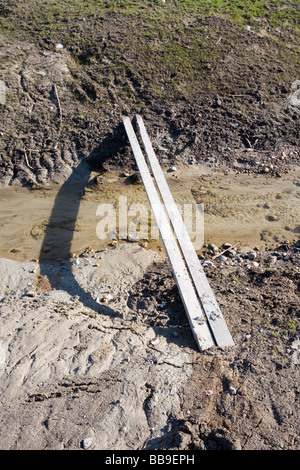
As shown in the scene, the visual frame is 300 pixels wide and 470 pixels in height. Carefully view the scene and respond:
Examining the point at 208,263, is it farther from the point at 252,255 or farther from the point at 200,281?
the point at 200,281

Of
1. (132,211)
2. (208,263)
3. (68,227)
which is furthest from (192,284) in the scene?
(68,227)

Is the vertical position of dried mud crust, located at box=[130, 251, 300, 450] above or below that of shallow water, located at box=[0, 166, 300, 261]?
above

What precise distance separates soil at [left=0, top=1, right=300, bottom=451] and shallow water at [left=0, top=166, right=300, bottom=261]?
3 cm

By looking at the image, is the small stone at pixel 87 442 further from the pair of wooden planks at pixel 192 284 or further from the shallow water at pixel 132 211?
the shallow water at pixel 132 211

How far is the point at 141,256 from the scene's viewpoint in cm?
509

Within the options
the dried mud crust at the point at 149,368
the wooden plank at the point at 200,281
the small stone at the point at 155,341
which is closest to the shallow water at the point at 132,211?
the wooden plank at the point at 200,281

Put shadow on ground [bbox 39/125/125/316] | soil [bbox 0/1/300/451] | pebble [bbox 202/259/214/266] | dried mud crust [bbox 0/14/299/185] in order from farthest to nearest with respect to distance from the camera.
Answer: dried mud crust [bbox 0/14/299/185] → pebble [bbox 202/259/214/266] → shadow on ground [bbox 39/125/125/316] → soil [bbox 0/1/300/451]

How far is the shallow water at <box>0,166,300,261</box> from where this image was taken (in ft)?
18.0

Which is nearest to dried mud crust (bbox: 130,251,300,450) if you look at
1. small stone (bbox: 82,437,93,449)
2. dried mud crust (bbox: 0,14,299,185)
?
small stone (bbox: 82,437,93,449)

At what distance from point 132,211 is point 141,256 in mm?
1101

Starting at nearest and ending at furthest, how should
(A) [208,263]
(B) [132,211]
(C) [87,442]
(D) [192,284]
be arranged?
(C) [87,442]
(D) [192,284]
(A) [208,263]
(B) [132,211]

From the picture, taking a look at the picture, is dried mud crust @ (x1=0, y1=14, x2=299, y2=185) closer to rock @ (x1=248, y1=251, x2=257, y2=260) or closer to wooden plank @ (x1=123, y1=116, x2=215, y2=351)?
wooden plank @ (x1=123, y1=116, x2=215, y2=351)

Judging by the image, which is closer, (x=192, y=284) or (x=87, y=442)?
(x=87, y=442)
